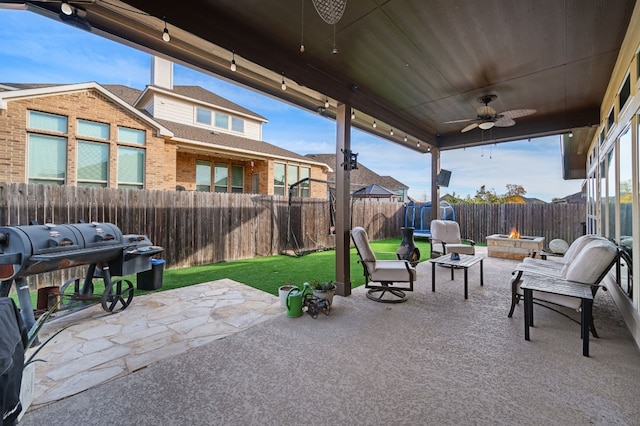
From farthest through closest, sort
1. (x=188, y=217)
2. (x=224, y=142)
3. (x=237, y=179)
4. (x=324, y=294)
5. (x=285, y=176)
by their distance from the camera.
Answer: (x=285, y=176), (x=237, y=179), (x=224, y=142), (x=188, y=217), (x=324, y=294)

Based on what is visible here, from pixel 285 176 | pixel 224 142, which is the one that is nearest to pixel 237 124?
pixel 224 142

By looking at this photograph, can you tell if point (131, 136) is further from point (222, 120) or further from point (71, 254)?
point (71, 254)

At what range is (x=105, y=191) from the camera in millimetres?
5410

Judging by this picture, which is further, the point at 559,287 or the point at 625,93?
the point at 625,93

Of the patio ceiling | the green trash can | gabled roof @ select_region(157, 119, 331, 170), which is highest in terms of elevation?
gabled roof @ select_region(157, 119, 331, 170)

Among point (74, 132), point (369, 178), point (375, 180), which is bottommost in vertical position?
point (74, 132)

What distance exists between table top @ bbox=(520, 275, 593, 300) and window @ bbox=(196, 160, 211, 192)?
9927 mm

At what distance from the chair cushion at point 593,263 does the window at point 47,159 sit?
10057 mm

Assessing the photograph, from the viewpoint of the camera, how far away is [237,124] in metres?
12.0

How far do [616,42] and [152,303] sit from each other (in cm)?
693

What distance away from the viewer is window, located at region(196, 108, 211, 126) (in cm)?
1092

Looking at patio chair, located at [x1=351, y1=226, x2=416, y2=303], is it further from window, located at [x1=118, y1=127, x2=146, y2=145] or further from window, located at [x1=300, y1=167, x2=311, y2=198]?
window, located at [x1=300, y1=167, x2=311, y2=198]

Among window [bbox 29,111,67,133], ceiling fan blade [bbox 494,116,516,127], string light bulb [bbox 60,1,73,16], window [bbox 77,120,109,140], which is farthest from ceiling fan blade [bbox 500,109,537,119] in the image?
window [bbox 29,111,67,133]

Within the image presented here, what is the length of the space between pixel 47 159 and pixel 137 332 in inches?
246
